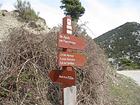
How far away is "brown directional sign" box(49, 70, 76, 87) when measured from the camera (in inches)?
296

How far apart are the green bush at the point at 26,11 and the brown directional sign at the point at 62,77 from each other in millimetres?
8291

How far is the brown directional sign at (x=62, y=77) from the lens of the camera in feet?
24.6

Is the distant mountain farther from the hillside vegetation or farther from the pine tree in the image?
the hillside vegetation

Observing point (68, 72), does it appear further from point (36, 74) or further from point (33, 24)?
point (33, 24)

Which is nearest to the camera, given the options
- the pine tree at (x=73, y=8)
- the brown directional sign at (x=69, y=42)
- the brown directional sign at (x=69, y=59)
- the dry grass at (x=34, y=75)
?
the brown directional sign at (x=69, y=59)

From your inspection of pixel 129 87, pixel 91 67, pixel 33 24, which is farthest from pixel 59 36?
pixel 129 87

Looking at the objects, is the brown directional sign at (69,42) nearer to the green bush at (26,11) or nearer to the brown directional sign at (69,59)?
the brown directional sign at (69,59)

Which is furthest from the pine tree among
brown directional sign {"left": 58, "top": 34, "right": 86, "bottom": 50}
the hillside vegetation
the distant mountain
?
brown directional sign {"left": 58, "top": 34, "right": 86, "bottom": 50}

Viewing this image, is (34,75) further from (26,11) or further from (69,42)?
(26,11)

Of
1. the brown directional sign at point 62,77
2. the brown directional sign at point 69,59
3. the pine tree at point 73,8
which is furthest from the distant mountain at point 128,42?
the brown directional sign at point 62,77

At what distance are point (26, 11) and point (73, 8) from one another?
12411mm

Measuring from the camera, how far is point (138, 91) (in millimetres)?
14477

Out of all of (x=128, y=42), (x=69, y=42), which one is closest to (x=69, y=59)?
(x=69, y=42)

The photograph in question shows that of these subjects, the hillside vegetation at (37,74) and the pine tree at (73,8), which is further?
the pine tree at (73,8)
